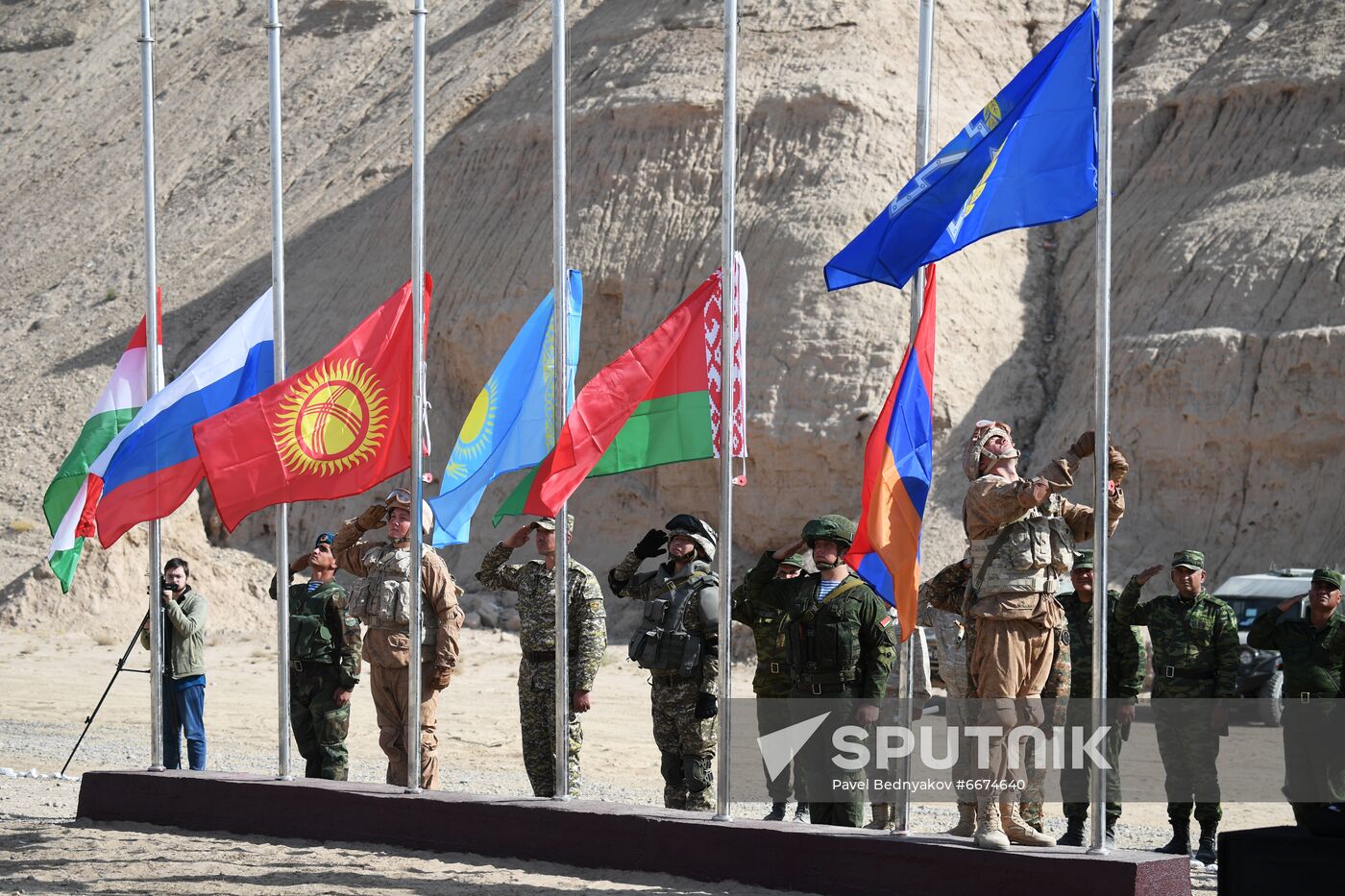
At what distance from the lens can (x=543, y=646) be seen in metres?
11.1

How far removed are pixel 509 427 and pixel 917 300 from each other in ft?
9.48

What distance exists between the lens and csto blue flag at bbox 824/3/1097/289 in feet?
28.2

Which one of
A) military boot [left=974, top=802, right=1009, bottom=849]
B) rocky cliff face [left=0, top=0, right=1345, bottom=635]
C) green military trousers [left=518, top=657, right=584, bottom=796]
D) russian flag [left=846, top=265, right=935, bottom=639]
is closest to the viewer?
military boot [left=974, top=802, right=1009, bottom=849]

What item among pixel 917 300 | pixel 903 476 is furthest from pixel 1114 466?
pixel 917 300

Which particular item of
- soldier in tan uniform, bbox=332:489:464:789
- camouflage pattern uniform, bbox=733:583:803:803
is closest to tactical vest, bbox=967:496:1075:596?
camouflage pattern uniform, bbox=733:583:803:803

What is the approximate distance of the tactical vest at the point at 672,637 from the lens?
1030 centimetres

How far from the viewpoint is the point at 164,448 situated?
11.0m

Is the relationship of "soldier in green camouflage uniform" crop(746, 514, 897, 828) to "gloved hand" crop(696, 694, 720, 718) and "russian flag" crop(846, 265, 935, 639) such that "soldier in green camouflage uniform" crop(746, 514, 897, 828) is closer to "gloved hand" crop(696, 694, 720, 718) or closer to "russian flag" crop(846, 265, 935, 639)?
"gloved hand" crop(696, 694, 720, 718)

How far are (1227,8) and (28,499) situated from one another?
80.4ft

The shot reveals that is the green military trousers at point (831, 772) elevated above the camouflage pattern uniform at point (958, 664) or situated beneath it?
situated beneath

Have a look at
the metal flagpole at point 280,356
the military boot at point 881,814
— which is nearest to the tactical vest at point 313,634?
the metal flagpole at point 280,356

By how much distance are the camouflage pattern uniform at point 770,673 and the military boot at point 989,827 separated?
2.46 m

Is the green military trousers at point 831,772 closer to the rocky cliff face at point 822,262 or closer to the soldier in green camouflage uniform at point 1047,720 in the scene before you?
the soldier in green camouflage uniform at point 1047,720

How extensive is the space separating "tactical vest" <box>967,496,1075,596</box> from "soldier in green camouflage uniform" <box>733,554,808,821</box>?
2.22 metres
